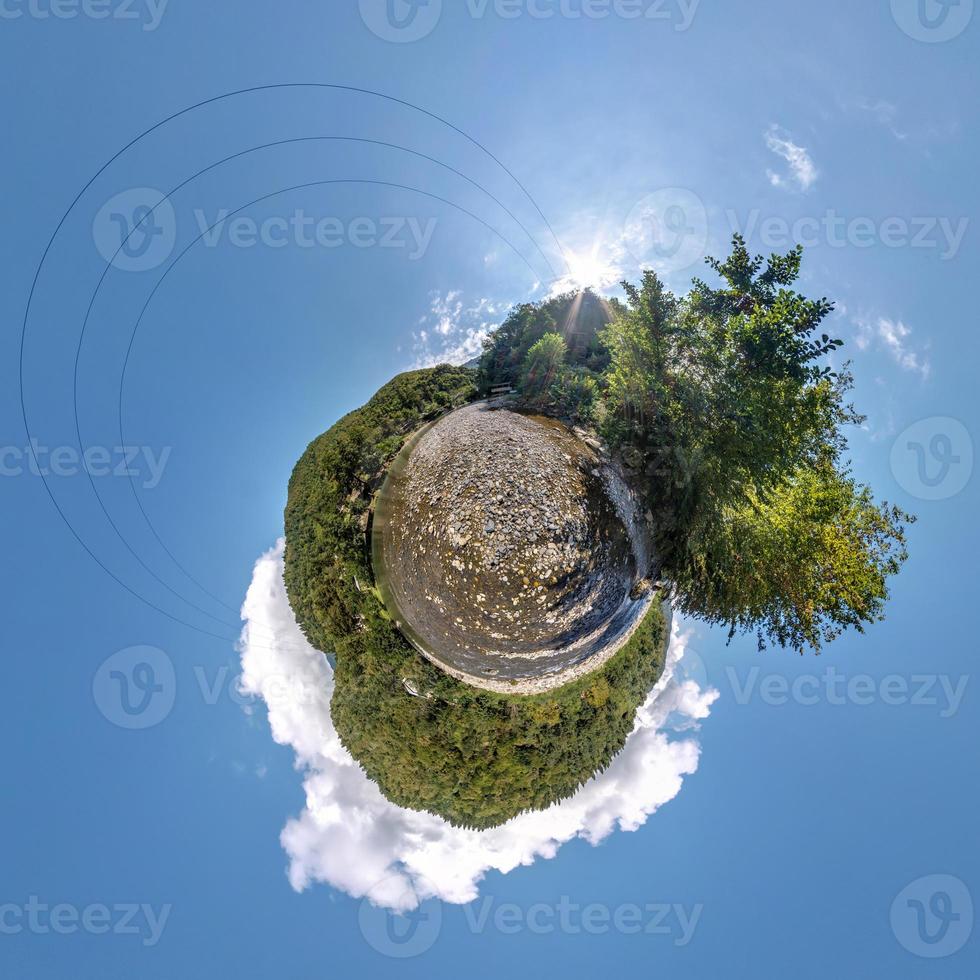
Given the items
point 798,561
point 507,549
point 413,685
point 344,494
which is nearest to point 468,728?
point 413,685

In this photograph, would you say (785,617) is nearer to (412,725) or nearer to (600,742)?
(600,742)

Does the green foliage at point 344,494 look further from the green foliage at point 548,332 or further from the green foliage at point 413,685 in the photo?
the green foliage at point 548,332

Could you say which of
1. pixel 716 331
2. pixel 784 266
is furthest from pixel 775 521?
pixel 784 266

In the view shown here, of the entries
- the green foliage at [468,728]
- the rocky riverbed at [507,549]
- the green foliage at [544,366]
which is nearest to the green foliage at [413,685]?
the green foliage at [468,728]

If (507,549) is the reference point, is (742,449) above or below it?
above

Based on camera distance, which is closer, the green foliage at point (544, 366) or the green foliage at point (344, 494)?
the green foliage at point (344, 494)

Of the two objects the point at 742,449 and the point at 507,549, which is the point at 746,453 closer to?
the point at 742,449
